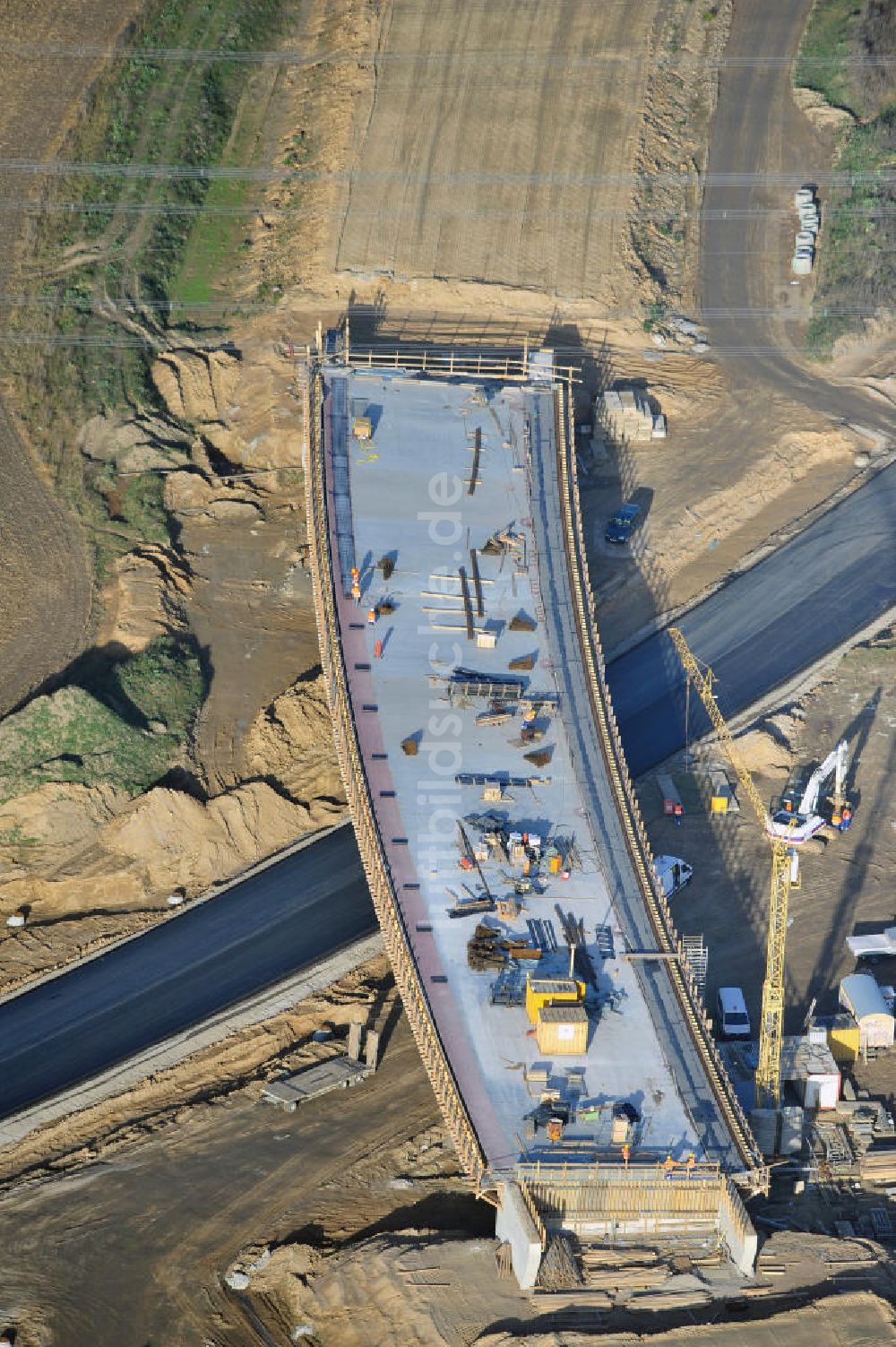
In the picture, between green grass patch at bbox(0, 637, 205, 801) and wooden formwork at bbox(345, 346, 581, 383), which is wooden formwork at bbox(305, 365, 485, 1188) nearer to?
wooden formwork at bbox(345, 346, 581, 383)


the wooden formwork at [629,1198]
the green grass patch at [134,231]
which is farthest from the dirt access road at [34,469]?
the wooden formwork at [629,1198]

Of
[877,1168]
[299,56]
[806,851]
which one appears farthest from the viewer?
[299,56]

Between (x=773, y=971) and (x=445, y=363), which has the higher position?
(x=445, y=363)

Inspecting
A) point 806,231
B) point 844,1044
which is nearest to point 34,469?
point 806,231

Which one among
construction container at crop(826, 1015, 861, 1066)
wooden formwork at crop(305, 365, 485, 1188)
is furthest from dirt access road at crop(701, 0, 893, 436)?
construction container at crop(826, 1015, 861, 1066)

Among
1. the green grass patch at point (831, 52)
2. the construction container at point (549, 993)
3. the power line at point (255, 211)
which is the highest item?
the green grass patch at point (831, 52)

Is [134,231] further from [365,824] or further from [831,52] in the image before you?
[365,824]

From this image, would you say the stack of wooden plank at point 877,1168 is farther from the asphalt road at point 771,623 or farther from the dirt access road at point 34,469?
the dirt access road at point 34,469
